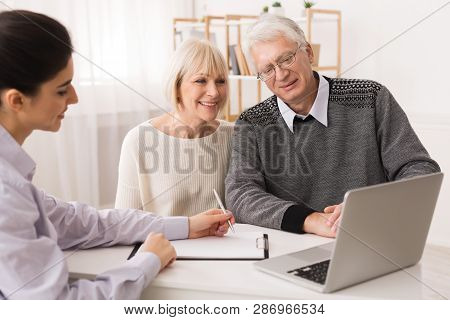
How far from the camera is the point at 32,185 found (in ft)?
3.44

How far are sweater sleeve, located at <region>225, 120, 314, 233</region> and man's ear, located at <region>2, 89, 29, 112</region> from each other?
0.73 m

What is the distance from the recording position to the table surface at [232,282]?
3.52 ft

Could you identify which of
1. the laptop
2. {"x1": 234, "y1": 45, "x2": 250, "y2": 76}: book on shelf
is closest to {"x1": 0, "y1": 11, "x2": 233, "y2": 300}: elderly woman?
the laptop

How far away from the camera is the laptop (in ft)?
3.30

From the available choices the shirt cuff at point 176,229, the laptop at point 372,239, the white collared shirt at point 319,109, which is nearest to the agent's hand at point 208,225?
the shirt cuff at point 176,229

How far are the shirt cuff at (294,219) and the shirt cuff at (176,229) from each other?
261mm

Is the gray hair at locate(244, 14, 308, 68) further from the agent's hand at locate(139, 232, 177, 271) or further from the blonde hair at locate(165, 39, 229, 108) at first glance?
the agent's hand at locate(139, 232, 177, 271)

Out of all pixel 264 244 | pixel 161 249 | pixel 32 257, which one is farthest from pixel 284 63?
pixel 32 257

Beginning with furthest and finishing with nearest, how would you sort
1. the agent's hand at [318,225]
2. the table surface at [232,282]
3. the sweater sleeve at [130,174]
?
the sweater sleeve at [130,174]
the agent's hand at [318,225]
the table surface at [232,282]

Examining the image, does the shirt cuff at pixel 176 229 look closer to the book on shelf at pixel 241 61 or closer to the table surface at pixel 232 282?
the table surface at pixel 232 282

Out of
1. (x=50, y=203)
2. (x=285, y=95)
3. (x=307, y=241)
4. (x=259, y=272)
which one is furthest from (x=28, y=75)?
(x=285, y=95)

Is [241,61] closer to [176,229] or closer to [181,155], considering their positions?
[181,155]

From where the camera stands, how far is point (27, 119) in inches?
42.8
